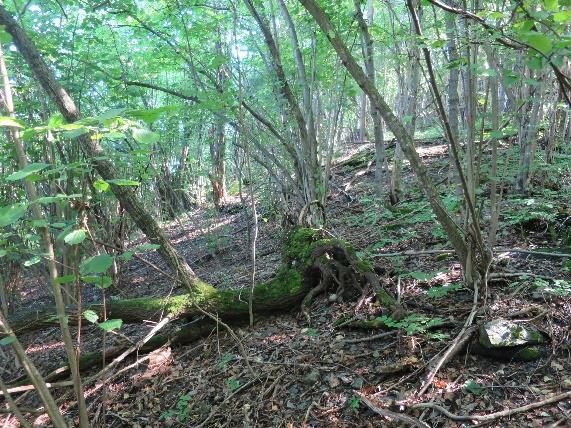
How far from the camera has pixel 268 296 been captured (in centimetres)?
420

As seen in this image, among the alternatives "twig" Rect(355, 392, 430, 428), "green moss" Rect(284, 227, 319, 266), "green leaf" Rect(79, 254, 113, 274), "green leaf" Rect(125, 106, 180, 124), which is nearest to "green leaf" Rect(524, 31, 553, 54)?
"green leaf" Rect(125, 106, 180, 124)

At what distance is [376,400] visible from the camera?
2.64m

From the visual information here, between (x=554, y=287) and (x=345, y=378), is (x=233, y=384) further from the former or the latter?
(x=554, y=287)

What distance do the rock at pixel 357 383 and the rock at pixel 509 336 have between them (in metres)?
0.85

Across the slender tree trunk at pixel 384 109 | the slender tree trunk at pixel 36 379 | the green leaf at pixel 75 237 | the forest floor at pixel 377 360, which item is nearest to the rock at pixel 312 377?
the forest floor at pixel 377 360

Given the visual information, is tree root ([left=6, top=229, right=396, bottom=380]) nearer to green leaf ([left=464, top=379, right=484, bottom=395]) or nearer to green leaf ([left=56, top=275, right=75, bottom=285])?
green leaf ([left=464, top=379, right=484, bottom=395])

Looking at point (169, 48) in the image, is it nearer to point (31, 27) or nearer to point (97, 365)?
point (31, 27)

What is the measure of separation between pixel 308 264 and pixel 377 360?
4.70ft

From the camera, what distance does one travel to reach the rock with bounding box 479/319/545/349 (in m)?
2.68

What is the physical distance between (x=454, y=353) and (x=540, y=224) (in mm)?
2419

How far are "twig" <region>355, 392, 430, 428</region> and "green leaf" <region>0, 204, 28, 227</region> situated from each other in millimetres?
2204

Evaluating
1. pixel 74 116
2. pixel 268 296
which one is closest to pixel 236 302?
pixel 268 296

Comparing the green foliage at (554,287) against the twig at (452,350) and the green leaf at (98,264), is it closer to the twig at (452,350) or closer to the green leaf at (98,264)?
the twig at (452,350)

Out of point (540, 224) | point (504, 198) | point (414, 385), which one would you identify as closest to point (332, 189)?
point (504, 198)
